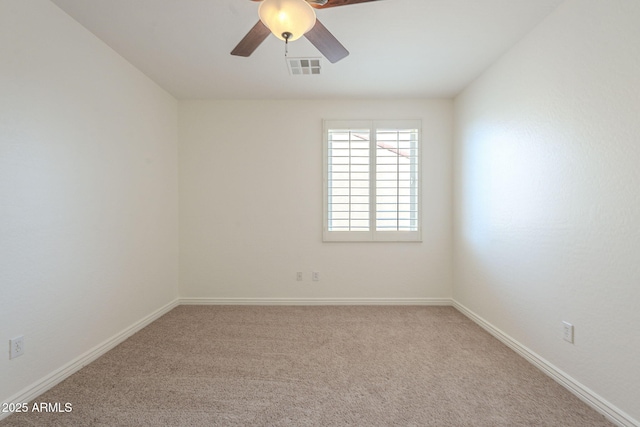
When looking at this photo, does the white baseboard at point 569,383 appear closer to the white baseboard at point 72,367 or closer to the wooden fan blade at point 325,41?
the wooden fan blade at point 325,41

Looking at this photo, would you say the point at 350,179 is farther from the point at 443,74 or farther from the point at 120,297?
the point at 120,297

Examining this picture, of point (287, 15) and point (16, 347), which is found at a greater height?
point (287, 15)

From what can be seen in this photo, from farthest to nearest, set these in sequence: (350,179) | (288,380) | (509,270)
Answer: (350,179) → (509,270) → (288,380)

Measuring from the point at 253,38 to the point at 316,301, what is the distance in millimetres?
2858

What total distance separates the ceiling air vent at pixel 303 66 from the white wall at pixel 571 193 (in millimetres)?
1677

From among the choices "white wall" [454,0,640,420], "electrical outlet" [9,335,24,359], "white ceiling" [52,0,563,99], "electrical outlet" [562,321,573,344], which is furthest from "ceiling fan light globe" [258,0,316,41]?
"electrical outlet" [562,321,573,344]

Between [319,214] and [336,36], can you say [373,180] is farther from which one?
[336,36]

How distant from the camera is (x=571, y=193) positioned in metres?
1.85

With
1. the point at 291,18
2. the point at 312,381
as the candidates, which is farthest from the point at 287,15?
the point at 312,381

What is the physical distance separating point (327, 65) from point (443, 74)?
3.95ft

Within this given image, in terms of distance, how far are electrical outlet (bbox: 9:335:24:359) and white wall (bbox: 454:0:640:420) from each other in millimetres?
3463

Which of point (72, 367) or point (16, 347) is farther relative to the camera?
point (72, 367)

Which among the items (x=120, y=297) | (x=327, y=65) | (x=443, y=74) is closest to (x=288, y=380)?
(x=120, y=297)

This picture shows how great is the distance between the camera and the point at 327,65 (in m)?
2.68
